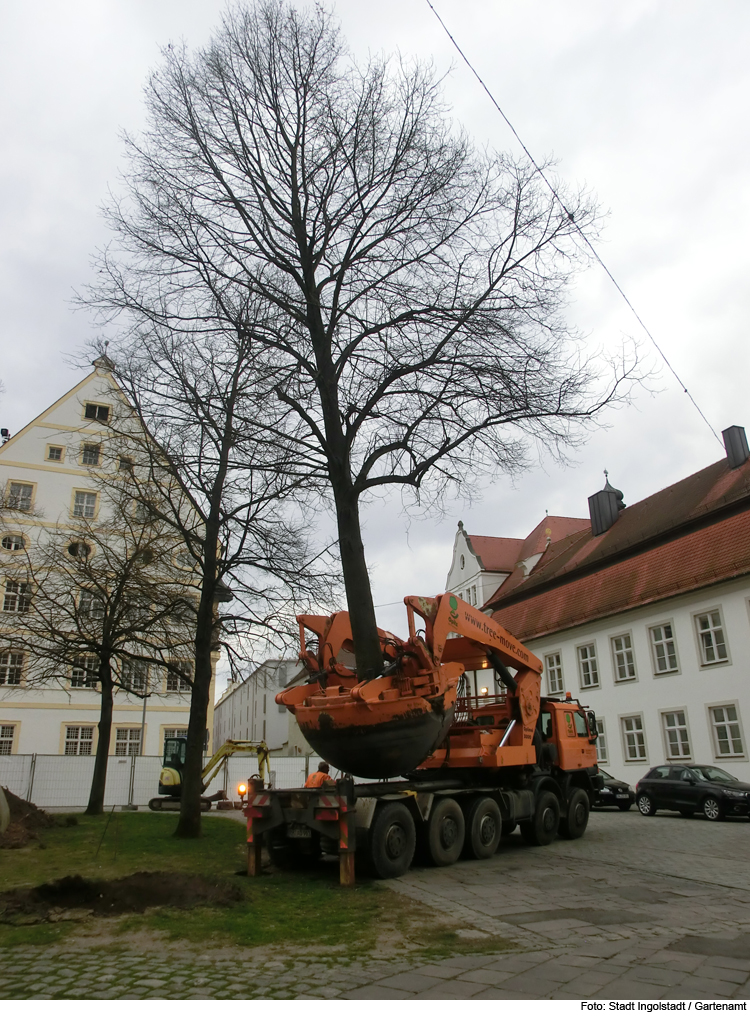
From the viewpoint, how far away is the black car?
19.3m

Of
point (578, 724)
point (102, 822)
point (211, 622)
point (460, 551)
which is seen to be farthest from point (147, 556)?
point (460, 551)

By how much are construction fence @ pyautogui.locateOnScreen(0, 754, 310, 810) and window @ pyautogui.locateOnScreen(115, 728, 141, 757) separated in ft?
30.4

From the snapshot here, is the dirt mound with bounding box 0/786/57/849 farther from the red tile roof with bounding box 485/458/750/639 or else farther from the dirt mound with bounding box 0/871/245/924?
the red tile roof with bounding box 485/458/750/639

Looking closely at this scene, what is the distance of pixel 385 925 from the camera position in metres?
6.93

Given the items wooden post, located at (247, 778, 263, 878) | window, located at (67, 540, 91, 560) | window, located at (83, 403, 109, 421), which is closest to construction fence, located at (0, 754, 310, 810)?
window, located at (67, 540, 91, 560)

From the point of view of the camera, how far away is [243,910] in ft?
24.7

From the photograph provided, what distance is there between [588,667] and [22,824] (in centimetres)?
2302

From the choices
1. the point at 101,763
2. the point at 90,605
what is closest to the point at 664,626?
the point at 101,763

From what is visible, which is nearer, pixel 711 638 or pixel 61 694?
pixel 711 638

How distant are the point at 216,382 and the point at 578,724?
10.1 meters

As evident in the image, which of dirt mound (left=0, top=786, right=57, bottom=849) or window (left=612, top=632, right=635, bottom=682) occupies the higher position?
window (left=612, top=632, right=635, bottom=682)

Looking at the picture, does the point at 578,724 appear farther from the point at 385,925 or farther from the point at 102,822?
the point at 102,822

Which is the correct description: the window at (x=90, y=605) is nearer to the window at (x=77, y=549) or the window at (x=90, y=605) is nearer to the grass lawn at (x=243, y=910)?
the window at (x=77, y=549)
